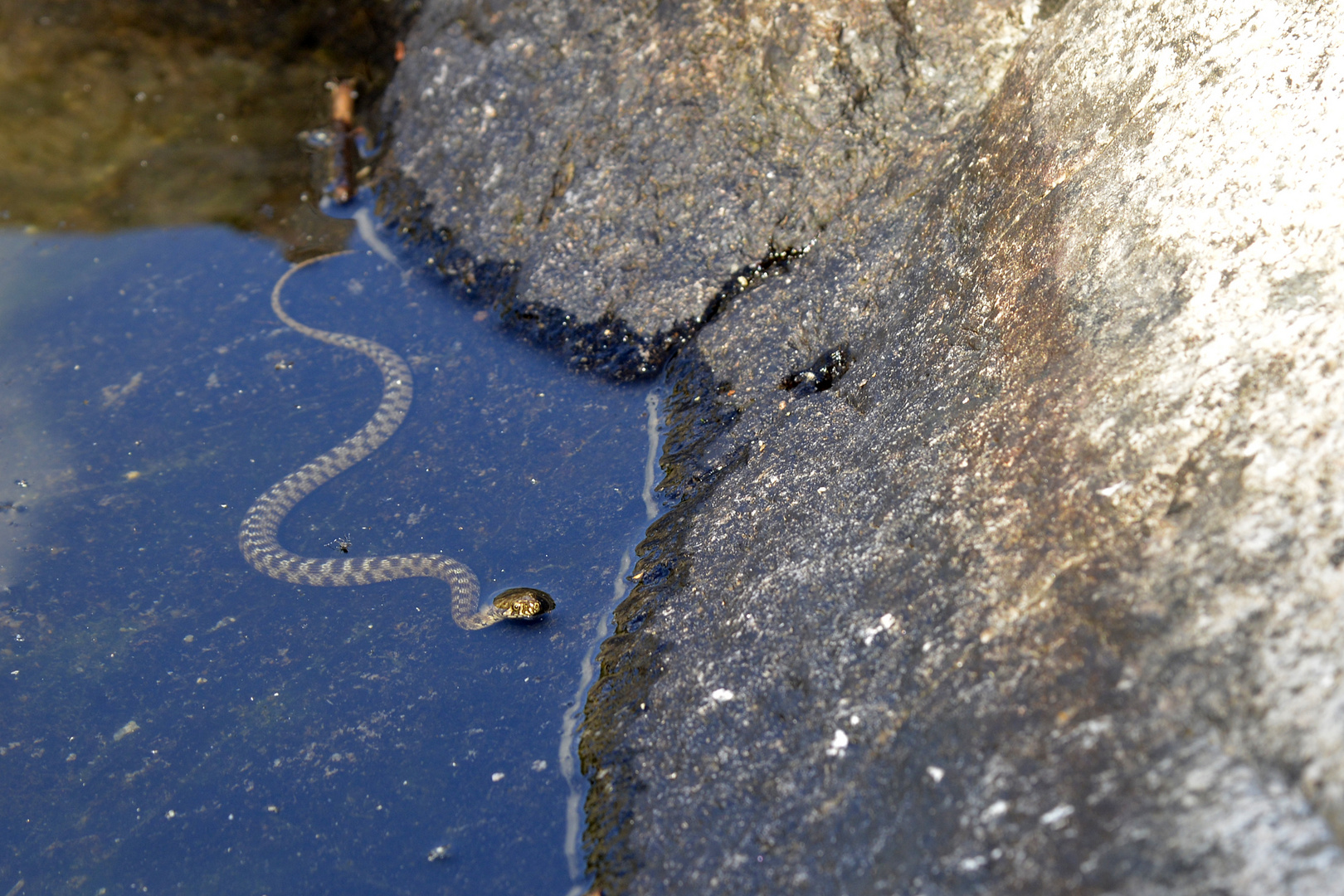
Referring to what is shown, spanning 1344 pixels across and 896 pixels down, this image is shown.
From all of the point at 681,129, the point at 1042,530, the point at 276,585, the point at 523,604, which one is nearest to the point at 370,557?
the point at 276,585

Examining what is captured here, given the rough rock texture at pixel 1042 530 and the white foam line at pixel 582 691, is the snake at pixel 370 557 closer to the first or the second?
the white foam line at pixel 582 691

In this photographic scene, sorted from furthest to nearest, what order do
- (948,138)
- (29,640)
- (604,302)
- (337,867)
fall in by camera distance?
1. (604,302)
2. (948,138)
3. (29,640)
4. (337,867)

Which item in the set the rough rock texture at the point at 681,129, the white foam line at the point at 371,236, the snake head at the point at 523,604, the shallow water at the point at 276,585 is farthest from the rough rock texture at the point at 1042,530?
the white foam line at the point at 371,236

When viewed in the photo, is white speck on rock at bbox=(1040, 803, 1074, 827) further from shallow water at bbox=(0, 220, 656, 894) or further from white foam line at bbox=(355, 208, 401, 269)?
white foam line at bbox=(355, 208, 401, 269)

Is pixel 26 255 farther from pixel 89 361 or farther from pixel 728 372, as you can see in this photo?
pixel 728 372

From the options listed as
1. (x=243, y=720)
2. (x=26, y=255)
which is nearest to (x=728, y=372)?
(x=243, y=720)

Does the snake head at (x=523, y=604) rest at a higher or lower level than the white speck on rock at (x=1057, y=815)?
lower

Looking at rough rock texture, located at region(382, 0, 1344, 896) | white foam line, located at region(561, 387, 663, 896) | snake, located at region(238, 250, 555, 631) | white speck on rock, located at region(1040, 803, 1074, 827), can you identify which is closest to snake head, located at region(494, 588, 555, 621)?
snake, located at region(238, 250, 555, 631)

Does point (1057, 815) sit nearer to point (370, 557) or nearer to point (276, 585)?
point (370, 557)
